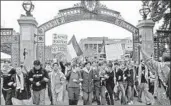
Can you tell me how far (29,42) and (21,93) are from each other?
5.50 metres

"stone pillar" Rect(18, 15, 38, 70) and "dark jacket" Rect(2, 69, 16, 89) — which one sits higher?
"stone pillar" Rect(18, 15, 38, 70)

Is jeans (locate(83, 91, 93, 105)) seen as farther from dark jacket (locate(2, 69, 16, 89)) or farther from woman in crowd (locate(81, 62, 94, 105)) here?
dark jacket (locate(2, 69, 16, 89))

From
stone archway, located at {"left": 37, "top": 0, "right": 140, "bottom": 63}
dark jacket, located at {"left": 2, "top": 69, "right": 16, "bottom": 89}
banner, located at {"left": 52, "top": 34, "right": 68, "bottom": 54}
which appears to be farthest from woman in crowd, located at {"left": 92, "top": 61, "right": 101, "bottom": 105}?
stone archway, located at {"left": 37, "top": 0, "right": 140, "bottom": 63}

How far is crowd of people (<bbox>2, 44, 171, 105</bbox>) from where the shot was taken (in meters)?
9.58

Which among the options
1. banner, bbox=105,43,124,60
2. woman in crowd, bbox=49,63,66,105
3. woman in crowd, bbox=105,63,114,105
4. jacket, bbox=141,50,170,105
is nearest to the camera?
jacket, bbox=141,50,170,105

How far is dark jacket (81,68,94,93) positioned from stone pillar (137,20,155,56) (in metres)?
5.25

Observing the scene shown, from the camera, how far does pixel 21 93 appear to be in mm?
9531

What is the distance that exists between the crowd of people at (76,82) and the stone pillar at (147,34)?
3.15 meters

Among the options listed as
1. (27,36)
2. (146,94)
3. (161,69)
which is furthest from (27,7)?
(161,69)

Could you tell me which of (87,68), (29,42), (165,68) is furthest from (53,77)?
(165,68)

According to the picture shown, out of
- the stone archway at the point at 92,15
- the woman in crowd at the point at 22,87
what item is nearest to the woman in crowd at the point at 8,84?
the woman in crowd at the point at 22,87

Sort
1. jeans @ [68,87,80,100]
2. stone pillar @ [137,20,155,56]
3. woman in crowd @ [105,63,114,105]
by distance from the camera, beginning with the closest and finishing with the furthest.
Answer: jeans @ [68,87,80,100] → woman in crowd @ [105,63,114,105] → stone pillar @ [137,20,155,56]

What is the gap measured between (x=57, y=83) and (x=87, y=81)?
3.34ft

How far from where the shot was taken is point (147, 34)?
15.9m
